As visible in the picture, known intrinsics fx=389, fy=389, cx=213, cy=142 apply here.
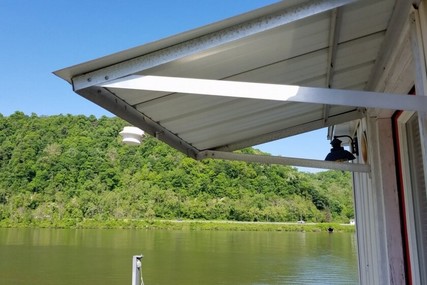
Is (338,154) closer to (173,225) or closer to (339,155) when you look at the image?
(339,155)

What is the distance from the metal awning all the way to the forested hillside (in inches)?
1911

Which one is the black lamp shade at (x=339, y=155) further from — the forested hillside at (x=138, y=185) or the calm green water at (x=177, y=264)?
the forested hillside at (x=138, y=185)

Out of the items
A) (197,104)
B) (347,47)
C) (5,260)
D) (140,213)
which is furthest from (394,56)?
(140,213)

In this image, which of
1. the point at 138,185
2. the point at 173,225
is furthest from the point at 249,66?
the point at 138,185

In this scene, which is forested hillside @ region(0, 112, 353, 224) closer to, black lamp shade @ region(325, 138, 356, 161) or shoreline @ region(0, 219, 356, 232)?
shoreline @ region(0, 219, 356, 232)

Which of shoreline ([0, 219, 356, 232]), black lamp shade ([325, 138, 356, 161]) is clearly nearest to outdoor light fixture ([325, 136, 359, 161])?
black lamp shade ([325, 138, 356, 161])

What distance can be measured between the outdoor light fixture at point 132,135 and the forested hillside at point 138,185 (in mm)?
48484

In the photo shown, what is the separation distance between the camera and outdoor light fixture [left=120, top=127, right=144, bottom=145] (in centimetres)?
185

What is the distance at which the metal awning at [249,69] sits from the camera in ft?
3.57

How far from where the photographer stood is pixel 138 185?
2072 inches

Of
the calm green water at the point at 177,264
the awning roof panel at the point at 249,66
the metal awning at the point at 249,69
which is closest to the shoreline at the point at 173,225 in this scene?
the calm green water at the point at 177,264

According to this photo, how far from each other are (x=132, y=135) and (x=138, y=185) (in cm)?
5201

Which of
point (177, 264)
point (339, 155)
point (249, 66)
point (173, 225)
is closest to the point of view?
point (249, 66)

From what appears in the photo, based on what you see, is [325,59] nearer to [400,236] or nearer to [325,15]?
[325,15]
